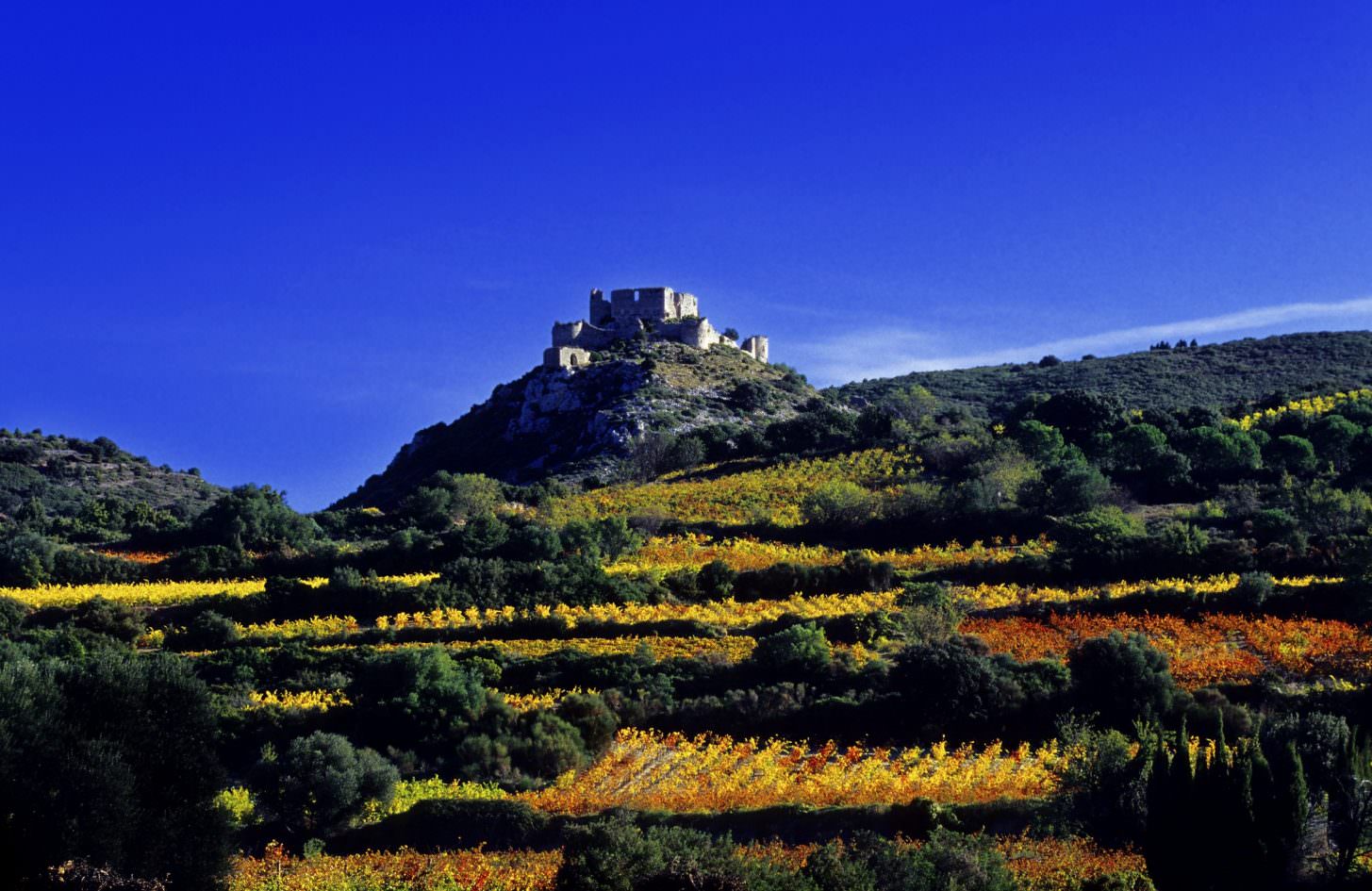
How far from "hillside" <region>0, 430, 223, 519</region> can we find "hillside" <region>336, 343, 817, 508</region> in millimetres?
10122

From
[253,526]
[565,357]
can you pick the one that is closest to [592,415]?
[565,357]

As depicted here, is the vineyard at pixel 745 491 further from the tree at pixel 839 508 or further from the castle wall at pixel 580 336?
the castle wall at pixel 580 336

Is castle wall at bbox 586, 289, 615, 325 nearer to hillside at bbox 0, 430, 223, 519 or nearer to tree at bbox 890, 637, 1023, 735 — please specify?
hillside at bbox 0, 430, 223, 519

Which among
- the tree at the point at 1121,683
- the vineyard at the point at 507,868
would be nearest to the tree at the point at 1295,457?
the tree at the point at 1121,683

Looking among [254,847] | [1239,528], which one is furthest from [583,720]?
[1239,528]

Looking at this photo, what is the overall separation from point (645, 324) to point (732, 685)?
268 feet

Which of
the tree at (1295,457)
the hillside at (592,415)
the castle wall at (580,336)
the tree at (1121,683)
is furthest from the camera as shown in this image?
the castle wall at (580,336)

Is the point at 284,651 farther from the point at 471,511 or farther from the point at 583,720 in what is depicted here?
the point at 471,511

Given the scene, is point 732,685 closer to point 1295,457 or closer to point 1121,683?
point 1121,683

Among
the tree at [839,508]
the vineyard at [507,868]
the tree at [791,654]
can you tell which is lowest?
the vineyard at [507,868]

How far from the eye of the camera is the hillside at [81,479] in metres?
72.9

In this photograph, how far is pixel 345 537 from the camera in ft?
203

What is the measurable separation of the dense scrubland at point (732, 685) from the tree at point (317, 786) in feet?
0.18

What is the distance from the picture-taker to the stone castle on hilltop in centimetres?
10850
